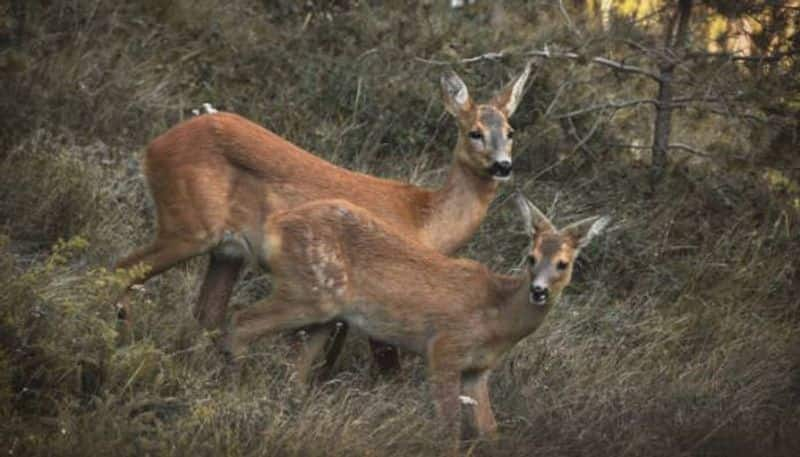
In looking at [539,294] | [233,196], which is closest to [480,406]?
[539,294]

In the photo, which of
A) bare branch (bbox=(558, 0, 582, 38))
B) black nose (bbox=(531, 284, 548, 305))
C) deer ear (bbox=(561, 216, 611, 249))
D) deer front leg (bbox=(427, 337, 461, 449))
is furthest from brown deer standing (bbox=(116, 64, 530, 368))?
bare branch (bbox=(558, 0, 582, 38))

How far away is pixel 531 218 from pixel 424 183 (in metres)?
2.98

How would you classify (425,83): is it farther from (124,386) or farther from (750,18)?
(124,386)

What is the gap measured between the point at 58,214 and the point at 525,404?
3371 mm

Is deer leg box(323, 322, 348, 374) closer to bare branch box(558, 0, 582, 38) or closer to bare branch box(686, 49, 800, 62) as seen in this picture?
bare branch box(558, 0, 582, 38)

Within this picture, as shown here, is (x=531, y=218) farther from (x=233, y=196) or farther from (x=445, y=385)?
(x=233, y=196)

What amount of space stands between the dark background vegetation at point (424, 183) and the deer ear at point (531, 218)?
933 millimetres

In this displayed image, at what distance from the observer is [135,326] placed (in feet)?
27.1

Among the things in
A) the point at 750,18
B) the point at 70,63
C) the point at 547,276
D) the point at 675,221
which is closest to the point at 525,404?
the point at 547,276

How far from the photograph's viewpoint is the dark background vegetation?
287 inches

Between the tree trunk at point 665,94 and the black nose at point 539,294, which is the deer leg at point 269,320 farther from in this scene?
the tree trunk at point 665,94

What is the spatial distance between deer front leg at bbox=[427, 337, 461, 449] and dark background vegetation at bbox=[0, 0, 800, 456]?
0.11 metres

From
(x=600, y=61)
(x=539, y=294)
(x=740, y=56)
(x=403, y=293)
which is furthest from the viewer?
(x=600, y=61)

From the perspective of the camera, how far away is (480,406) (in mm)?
8070
